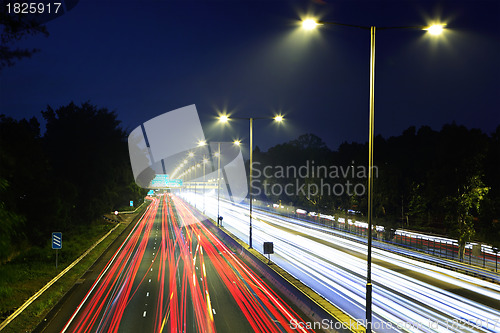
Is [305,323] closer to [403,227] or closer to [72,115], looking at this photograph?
[403,227]

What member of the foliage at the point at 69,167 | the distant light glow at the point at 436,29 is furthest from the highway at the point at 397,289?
the foliage at the point at 69,167

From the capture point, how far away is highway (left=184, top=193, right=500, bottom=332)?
53.4ft

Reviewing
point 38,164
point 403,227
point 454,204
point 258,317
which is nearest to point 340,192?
point 403,227

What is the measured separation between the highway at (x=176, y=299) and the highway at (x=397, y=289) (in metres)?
3.15

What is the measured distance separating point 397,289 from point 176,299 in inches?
428

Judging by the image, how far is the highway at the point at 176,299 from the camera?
54.3 ft

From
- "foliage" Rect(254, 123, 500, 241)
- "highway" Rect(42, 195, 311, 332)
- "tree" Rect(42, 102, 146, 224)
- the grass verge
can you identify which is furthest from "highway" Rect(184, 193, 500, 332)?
"tree" Rect(42, 102, 146, 224)

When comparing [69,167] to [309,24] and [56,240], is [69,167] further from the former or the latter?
[309,24]

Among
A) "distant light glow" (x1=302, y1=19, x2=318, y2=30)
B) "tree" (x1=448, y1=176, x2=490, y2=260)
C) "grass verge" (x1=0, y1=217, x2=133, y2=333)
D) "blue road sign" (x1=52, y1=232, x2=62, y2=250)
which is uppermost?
"distant light glow" (x1=302, y1=19, x2=318, y2=30)

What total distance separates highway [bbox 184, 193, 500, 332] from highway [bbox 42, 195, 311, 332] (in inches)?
124

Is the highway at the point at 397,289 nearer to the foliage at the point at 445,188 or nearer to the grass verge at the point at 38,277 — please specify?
the foliage at the point at 445,188

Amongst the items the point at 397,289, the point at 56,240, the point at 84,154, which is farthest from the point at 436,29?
the point at 84,154

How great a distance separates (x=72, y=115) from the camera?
2430 inches

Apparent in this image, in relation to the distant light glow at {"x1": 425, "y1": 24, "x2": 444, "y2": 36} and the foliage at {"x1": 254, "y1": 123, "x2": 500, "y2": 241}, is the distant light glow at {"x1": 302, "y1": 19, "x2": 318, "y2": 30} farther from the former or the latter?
the foliage at {"x1": 254, "y1": 123, "x2": 500, "y2": 241}
